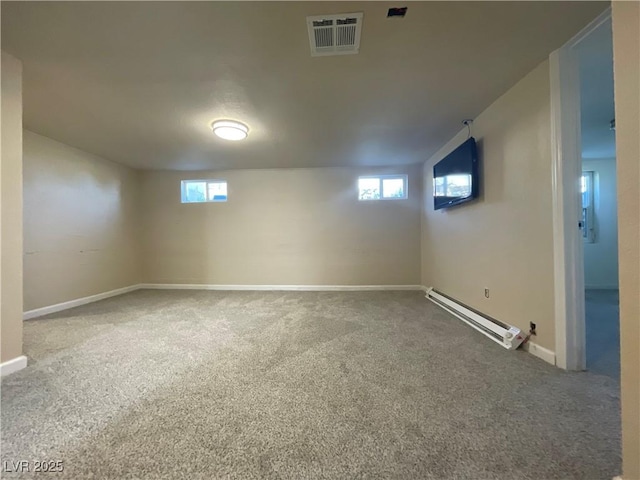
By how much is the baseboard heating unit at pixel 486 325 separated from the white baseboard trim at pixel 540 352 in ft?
0.19

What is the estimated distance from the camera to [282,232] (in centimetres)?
464

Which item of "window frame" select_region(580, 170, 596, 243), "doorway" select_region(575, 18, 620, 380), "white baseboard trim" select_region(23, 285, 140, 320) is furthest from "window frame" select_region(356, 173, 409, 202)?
"white baseboard trim" select_region(23, 285, 140, 320)

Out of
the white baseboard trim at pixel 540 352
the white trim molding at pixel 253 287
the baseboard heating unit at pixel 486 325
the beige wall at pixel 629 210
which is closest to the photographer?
the beige wall at pixel 629 210

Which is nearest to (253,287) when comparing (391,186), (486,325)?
(391,186)

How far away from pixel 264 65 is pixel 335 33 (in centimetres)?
58

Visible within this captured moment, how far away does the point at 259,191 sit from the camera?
4645mm

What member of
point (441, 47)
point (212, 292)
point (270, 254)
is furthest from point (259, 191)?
point (441, 47)

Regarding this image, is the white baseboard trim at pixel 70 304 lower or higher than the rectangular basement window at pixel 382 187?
lower

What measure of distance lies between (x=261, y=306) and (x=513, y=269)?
294 centimetres

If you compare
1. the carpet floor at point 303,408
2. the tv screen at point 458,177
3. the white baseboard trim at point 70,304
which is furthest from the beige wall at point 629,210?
the white baseboard trim at point 70,304

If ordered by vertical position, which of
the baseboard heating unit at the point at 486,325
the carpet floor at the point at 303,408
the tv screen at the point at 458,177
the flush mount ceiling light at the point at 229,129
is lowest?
the carpet floor at the point at 303,408

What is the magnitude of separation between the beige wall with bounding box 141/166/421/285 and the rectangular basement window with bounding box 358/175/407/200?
0.12 metres

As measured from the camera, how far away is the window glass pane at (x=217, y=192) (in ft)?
15.4

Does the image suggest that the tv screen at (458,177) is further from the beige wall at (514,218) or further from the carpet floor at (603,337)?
the carpet floor at (603,337)
